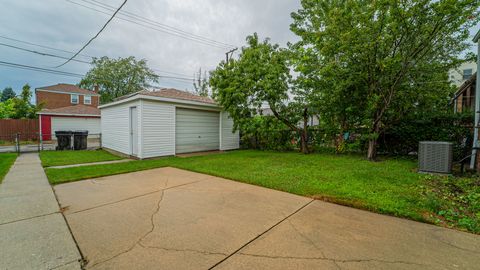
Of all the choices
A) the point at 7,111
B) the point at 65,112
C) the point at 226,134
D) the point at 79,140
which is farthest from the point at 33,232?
the point at 7,111

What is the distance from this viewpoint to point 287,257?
6.66 ft

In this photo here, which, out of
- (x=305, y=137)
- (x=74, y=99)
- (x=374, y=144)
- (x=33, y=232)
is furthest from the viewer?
(x=74, y=99)

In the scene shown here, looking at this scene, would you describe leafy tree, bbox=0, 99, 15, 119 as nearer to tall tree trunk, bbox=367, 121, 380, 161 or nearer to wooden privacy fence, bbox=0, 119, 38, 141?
wooden privacy fence, bbox=0, 119, 38, 141

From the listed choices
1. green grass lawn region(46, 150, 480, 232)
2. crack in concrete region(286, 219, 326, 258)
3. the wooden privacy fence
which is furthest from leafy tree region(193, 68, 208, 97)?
crack in concrete region(286, 219, 326, 258)

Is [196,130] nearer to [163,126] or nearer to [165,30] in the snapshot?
[163,126]

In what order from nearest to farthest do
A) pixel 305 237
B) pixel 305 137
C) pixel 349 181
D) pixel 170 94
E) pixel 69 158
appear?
pixel 305 237 → pixel 349 181 → pixel 69 158 → pixel 305 137 → pixel 170 94

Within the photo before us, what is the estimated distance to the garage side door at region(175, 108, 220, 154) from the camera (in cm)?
962

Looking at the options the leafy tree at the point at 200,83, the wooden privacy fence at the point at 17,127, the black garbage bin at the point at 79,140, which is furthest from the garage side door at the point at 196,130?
the leafy tree at the point at 200,83

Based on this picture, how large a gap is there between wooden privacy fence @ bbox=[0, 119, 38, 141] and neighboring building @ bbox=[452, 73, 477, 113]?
27.3m

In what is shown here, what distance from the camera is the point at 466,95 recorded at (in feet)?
37.3

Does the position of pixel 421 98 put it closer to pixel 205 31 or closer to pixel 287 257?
pixel 287 257

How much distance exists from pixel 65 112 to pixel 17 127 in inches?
134

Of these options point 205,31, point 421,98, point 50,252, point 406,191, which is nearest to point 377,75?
point 421,98

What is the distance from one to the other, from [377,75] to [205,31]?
10.0 m
